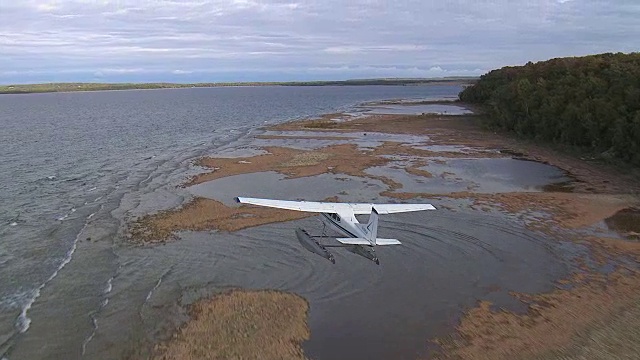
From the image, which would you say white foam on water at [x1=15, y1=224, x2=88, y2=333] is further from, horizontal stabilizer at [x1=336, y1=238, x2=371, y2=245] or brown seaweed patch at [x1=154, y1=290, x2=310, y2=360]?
horizontal stabilizer at [x1=336, y1=238, x2=371, y2=245]

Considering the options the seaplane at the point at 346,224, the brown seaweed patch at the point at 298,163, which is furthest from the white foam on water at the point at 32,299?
the brown seaweed patch at the point at 298,163

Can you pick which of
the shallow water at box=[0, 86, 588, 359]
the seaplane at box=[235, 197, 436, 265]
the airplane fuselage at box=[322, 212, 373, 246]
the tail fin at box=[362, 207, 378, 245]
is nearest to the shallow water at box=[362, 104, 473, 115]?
the shallow water at box=[0, 86, 588, 359]

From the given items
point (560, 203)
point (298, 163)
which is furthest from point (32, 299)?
point (560, 203)

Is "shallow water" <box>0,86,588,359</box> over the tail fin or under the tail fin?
under

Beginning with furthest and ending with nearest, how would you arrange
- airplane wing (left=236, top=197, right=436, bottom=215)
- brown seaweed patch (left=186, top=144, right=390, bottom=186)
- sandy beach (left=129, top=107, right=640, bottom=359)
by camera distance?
brown seaweed patch (left=186, top=144, right=390, bottom=186) < airplane wing (left=236, top=197, right=436, bottom=215) < sandy beach (left=129, top=107, right=640, bottom=359)

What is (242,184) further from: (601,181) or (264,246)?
(601,181)

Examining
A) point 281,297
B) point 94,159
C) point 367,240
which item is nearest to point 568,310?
point 367,240

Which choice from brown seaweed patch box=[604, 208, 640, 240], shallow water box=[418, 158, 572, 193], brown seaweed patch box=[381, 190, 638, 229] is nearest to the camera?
brown seaweed patch box=[604, 208, 640, 240]
